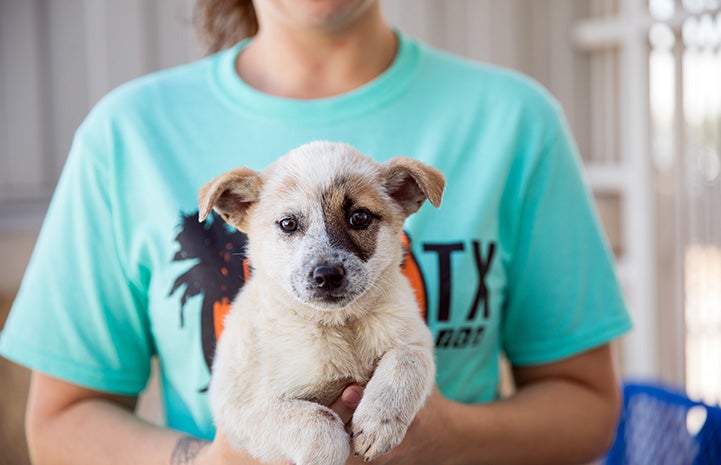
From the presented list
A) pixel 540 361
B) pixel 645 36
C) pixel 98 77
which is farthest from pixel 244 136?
pixel 645 36

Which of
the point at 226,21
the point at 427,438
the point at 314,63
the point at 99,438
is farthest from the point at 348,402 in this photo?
the point at 226,21

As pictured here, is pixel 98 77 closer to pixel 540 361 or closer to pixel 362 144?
pixel 362 144

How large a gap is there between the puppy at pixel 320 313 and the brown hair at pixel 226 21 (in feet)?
Result: 2.25

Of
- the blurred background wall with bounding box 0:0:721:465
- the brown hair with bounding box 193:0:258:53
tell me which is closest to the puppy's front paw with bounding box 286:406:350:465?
the brown hair with bounding box 193:0:258:53

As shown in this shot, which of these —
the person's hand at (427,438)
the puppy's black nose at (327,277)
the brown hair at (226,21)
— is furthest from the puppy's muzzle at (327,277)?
the brown hair at (226,21)

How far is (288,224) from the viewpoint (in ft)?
3.24

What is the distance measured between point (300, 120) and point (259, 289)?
353 millimetres

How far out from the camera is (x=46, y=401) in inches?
51.2

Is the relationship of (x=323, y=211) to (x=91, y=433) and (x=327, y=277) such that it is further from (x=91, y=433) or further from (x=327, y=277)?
(x=91, y=433)

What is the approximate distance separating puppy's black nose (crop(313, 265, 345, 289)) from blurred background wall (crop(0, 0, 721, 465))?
141 cm

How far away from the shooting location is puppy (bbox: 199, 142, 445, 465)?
2.89ft

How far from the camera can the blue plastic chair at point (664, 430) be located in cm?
195

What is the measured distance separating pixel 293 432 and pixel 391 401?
0.13 m

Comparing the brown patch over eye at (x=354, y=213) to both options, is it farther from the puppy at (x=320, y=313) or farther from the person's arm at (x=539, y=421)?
the person's arm at (x=539, y=421)
